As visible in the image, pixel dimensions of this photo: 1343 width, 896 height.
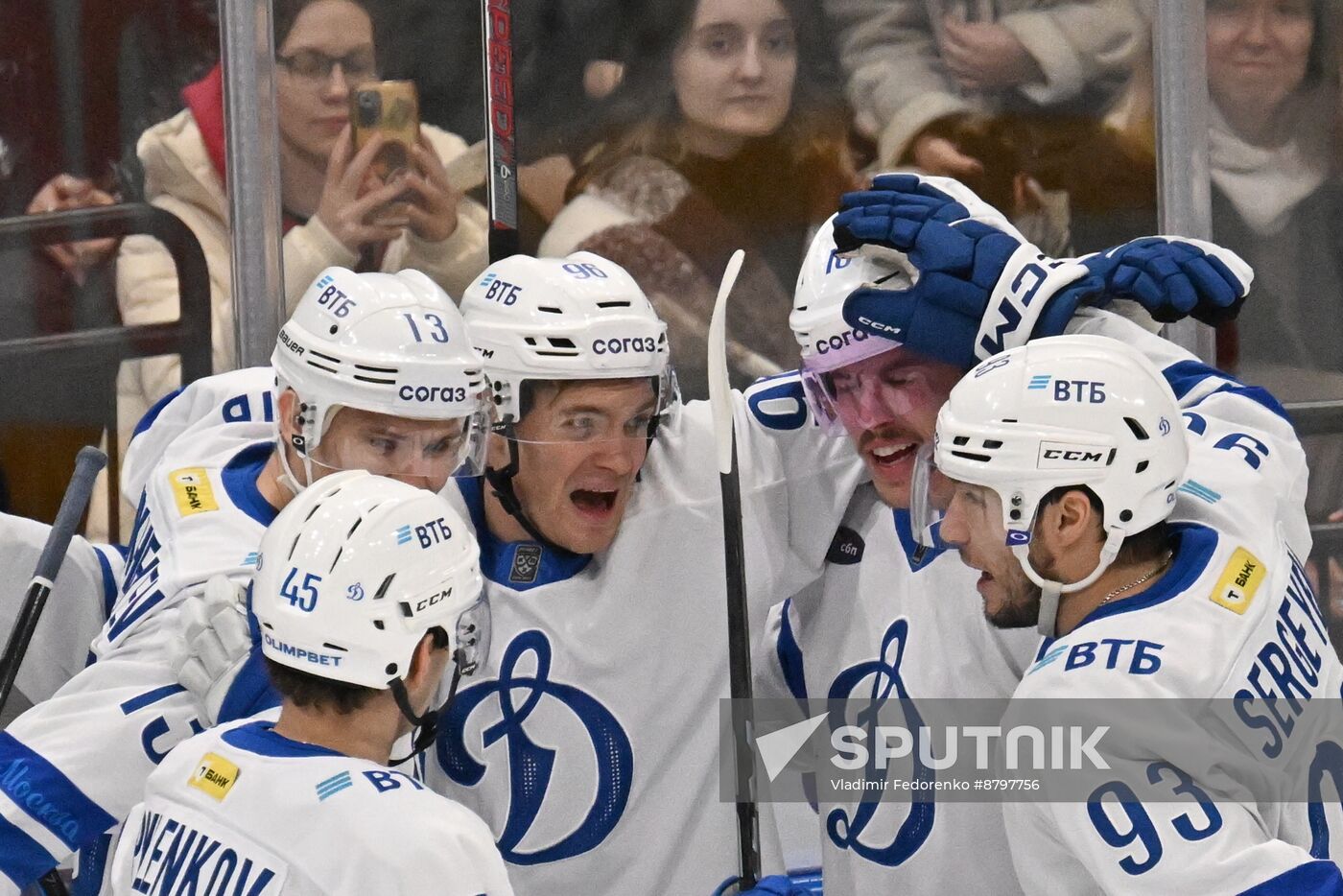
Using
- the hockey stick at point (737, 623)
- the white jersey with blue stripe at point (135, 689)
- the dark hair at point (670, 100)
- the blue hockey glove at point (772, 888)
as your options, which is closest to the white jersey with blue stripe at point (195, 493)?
the white jersey with blue stripe at point (135, 689)

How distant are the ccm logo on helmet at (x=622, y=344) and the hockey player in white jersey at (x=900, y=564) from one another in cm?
22

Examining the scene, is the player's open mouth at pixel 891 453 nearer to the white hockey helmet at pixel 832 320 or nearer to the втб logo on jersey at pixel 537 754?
the white hockey helmet at pixel 832 320

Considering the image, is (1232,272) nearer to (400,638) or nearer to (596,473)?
(596,473)

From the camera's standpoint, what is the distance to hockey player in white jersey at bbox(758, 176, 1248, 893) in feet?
7.61

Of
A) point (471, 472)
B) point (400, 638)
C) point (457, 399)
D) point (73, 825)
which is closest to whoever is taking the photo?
point (400, 638)

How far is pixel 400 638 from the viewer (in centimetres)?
177

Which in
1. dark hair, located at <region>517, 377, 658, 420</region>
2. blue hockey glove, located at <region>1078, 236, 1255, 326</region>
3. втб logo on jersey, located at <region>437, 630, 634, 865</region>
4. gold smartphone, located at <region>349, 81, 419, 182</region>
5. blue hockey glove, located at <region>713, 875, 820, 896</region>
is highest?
gold smartphone, located at <region>349, 81, 419, 182</region>

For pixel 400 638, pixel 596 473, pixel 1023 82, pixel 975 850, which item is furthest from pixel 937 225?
pixel 1023 82

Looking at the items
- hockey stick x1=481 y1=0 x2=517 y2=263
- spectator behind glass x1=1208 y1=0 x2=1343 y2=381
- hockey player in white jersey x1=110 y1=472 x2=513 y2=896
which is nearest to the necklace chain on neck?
hockey player in white jersey x1=110 y1=472 x2=513 y2=896

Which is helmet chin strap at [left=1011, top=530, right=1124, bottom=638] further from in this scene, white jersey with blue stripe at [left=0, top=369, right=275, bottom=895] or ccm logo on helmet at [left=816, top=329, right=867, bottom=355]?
white jersey with blue stripe at [left=0, top=369, right=275, bottom=895]

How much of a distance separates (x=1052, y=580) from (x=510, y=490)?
2.47 ft

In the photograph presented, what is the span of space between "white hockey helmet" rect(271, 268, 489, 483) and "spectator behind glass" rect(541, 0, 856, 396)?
1.13 m

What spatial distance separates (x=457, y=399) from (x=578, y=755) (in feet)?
1.58

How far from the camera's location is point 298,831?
1.68 meters
